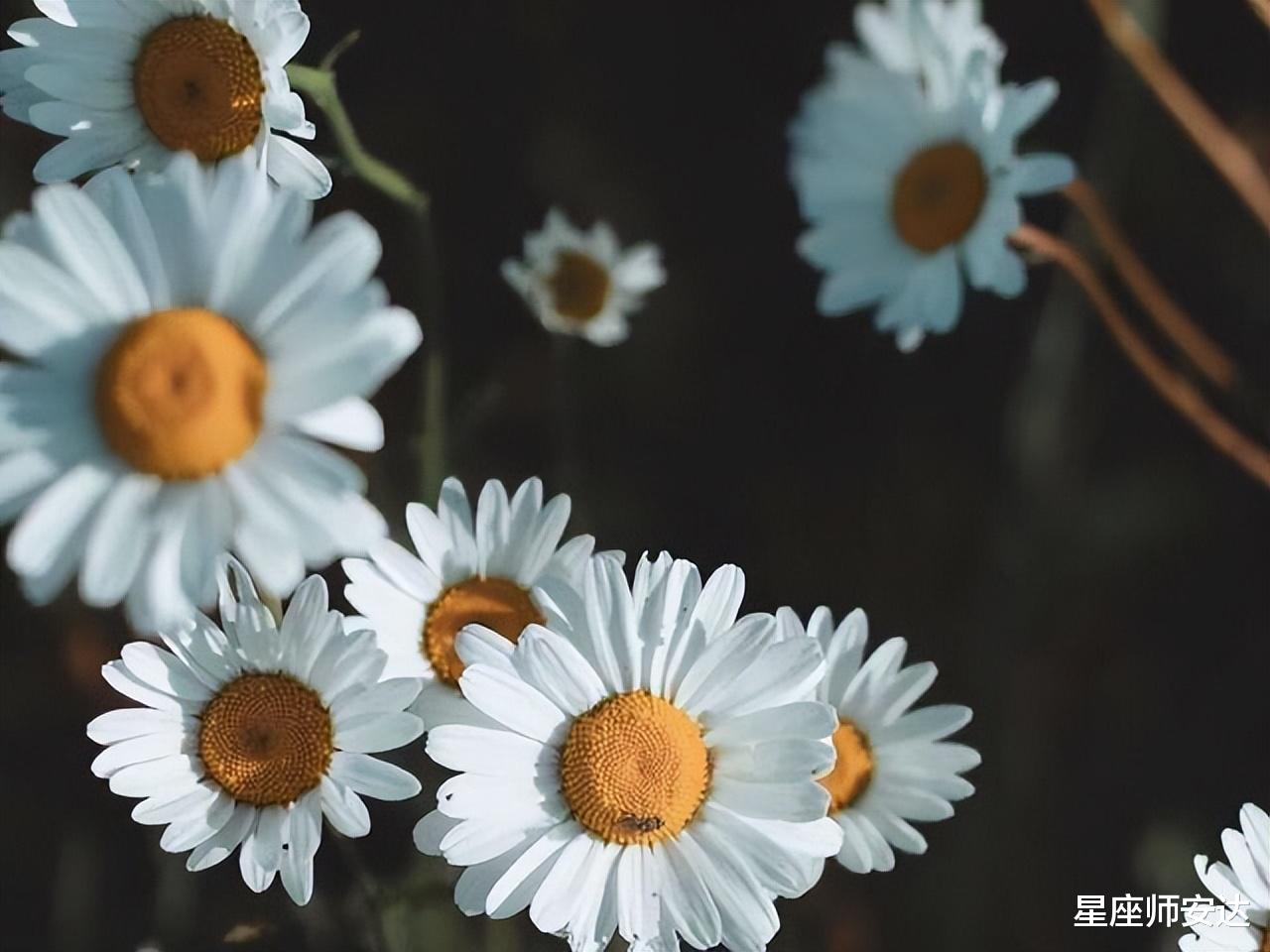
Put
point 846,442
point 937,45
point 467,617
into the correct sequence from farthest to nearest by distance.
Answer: point 846,442 → point 937,45 → point 467,617

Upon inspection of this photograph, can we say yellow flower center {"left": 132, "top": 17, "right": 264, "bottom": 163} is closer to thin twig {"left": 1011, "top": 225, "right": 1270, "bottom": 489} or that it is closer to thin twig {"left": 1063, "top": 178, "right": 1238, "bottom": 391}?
thin twig {"left": 1011, "top": 225, "right": 1270, "bottom": 489}

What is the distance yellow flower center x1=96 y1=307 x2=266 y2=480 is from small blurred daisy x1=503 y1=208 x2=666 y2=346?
0.59m

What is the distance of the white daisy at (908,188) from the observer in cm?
123

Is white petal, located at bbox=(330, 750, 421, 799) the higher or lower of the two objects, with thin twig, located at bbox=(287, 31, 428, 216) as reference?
lower

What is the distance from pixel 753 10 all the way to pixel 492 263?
0.47 meters

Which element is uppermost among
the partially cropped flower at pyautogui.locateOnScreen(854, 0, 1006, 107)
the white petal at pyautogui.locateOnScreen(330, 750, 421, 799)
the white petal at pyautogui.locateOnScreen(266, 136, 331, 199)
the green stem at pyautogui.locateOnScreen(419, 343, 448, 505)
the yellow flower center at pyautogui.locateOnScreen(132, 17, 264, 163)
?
the partially cropped flower at pyautogui.locateOnScreen(854, 0, 1006, 107)

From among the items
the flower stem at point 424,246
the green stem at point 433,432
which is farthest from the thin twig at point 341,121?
the green stem at point 433,432

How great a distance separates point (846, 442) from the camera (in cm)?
181

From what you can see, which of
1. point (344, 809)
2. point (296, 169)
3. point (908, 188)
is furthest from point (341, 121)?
point (908, 188)

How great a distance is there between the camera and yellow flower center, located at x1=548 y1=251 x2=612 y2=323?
1.42 m

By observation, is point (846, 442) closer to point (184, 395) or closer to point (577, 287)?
point (577, 287)

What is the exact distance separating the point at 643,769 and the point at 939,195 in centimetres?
67

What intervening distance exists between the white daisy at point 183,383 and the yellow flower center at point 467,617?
265mm

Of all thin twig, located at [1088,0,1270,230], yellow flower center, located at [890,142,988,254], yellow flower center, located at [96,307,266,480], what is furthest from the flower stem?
thin twig, located at [1088,0,1270,230]
